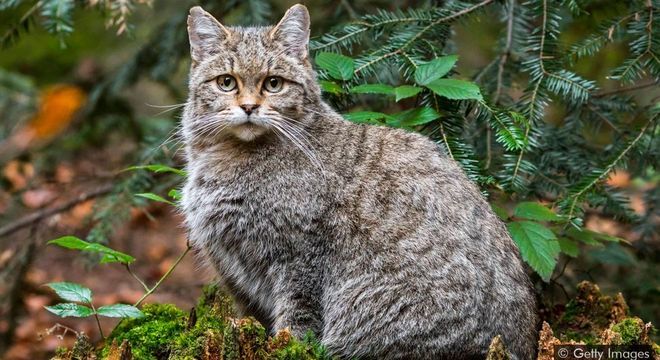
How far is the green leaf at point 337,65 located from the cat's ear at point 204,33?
51cm

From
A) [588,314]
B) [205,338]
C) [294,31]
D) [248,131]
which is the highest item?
[294,31]

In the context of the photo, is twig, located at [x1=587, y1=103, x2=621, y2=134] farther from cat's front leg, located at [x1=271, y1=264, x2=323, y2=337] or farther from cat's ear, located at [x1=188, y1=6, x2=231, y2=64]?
cat's ear, located at [x1=188, y1=6, x2=231, y2=64]

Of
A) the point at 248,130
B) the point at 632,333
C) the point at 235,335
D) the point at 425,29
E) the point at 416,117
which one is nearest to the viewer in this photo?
the point at 235,335

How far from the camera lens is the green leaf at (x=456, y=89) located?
3875mm

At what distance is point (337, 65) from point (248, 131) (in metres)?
0.59

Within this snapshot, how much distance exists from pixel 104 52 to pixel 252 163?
5876 mm

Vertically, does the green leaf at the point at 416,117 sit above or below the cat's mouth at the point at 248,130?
below

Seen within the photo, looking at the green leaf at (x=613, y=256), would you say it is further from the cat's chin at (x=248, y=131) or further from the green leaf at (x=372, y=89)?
the cat's chin at (x=248, y=131)

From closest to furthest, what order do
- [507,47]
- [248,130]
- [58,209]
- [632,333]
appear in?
1. [632,333]
2. [248,130]
3. [507,47]
4. [58,209]

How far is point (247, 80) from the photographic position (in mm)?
4043

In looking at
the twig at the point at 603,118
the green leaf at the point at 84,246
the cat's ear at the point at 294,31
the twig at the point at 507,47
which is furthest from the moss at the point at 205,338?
the twig at the point at 603,118

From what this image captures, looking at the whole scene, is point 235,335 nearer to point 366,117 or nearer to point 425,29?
point 366,117

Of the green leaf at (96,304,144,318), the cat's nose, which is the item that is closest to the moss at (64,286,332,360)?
the green leaf at (96,304,144,318)

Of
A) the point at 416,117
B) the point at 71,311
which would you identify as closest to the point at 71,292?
the point at 71,311
